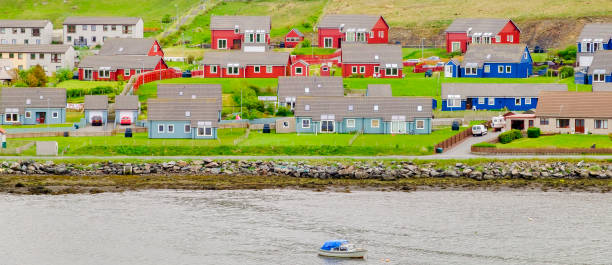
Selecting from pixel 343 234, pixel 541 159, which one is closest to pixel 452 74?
pixel 541 159

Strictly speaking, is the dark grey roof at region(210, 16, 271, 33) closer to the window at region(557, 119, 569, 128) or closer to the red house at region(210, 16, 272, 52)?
the red house at region(210, 16, 272, 52)

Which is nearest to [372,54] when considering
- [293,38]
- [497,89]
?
[497,89]

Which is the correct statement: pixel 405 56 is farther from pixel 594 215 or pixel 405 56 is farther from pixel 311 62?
pixel 594 215

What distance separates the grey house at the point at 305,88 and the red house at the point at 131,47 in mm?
28393

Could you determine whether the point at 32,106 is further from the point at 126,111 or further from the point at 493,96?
the point at 493,96

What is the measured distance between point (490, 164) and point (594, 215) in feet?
49.1

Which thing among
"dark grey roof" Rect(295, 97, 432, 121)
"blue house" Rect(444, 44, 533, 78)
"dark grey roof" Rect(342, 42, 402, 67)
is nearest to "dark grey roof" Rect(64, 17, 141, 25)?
"dark grey roof" Rect(342, 42, 402, 67)

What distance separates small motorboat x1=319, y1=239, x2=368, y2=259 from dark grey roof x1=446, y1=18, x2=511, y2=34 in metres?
82.1

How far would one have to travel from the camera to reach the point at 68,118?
109 meters

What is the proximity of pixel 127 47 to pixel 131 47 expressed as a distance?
0.50 m

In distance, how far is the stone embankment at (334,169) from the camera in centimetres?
8488

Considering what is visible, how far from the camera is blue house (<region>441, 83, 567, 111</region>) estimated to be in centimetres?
11181

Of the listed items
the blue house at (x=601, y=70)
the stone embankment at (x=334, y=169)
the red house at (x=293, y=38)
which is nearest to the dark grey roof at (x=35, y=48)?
the red house at (x=293, y=38)

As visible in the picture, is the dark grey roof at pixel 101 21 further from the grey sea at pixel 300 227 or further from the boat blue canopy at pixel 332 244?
the boat blue canopy at pixel 332 244
